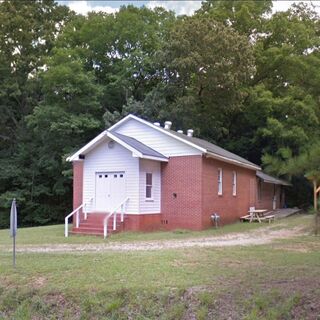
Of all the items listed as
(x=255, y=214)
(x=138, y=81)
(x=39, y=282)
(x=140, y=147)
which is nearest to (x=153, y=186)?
(x=140, y=147)

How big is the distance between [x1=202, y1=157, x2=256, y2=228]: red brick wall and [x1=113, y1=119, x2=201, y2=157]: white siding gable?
1.07 meters

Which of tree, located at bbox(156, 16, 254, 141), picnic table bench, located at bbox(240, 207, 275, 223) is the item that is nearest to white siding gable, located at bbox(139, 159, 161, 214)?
A: picnic table bench, located at bbox(240, 207, 275, 223)

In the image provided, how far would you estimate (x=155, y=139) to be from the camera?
2120 centimetres

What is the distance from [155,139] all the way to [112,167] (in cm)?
249

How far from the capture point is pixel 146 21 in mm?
38281

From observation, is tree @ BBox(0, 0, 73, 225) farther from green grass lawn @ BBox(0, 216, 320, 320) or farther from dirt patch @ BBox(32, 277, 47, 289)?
dirt patch @ BBox(32, 277, 47, 289)

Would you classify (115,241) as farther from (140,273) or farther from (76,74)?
(76,74)

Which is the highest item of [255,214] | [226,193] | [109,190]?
[109,190]

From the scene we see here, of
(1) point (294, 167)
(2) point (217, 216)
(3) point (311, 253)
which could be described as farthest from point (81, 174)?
(1) point (294, 167)

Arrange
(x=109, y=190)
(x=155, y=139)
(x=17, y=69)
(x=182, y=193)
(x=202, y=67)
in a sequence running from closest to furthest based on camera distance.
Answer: (x=109, y=190), (x=182, y=193), (x=155, y=139), (x=202, y=67), (x=17, y=69)

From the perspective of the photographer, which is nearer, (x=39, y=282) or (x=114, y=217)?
(x=39, y=282)

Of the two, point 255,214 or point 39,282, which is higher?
point 255,214

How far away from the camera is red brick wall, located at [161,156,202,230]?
20156mm

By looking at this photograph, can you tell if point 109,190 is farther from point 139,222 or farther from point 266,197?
point 266,197
